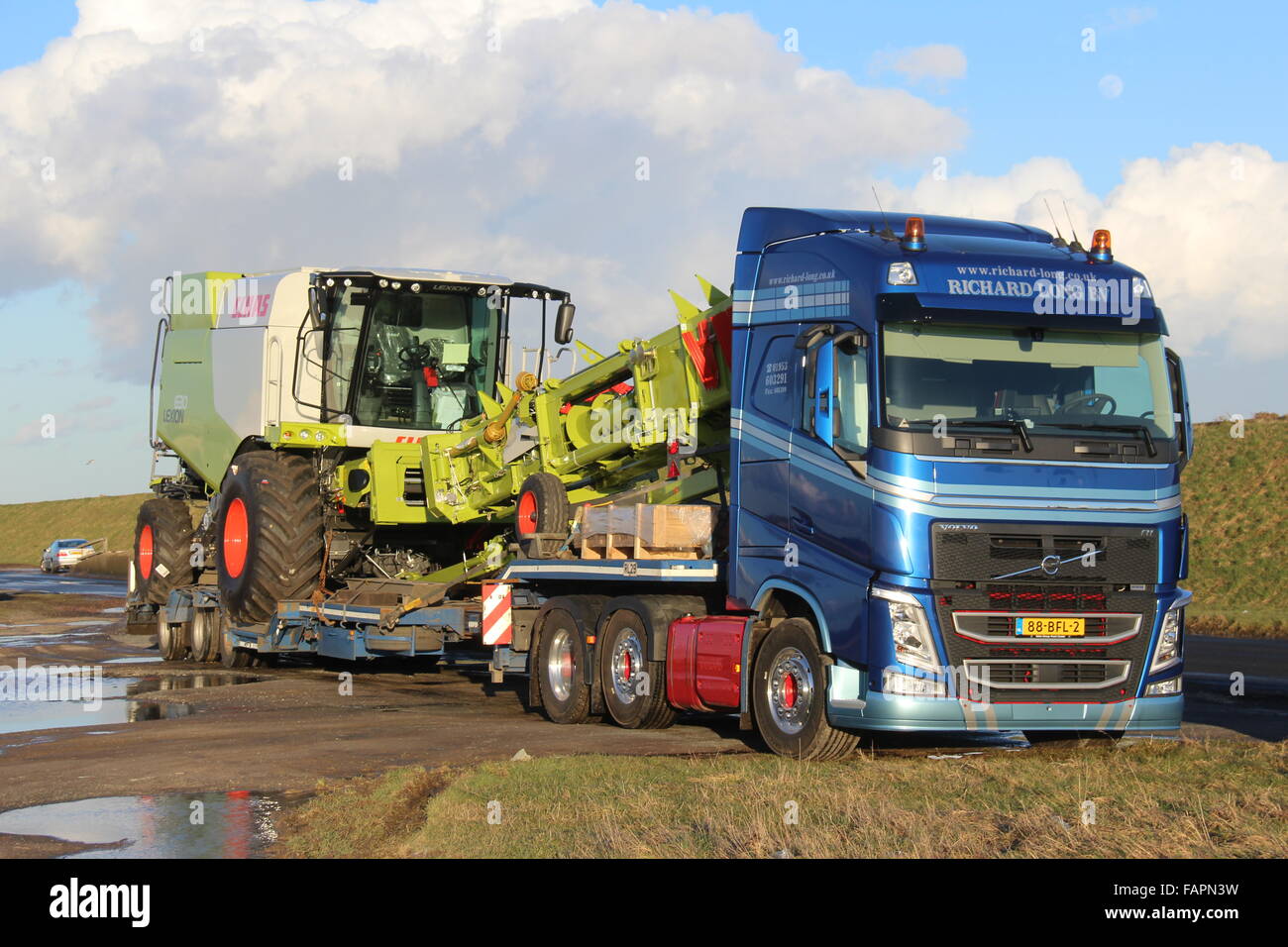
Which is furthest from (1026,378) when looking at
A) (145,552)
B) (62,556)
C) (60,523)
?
(60,523)

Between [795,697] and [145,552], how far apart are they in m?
14.5

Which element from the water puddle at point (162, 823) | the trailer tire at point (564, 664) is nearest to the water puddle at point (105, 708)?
the trailer tire at point (564, 664)

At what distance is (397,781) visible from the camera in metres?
10.1

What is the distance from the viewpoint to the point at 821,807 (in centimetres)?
867

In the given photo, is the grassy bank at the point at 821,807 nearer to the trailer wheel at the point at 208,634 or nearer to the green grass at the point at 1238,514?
the trailer wheel at the point at 208,634

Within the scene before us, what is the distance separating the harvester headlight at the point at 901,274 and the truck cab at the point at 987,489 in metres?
0.01

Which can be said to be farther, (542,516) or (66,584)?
(66,584)

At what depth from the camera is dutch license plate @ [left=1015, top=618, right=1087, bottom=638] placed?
Result: 34.4 ft

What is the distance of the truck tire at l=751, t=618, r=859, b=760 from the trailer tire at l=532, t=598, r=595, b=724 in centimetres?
247

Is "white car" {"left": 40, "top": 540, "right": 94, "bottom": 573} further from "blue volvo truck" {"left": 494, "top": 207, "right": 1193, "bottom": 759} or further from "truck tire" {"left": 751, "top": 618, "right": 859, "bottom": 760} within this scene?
"blue volvo truck" {"left": 494, "top": 207, "right": 1193, "bottom": 759}

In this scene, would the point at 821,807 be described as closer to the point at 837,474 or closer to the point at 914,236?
the point at 837,474

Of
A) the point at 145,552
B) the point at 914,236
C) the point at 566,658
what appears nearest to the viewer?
the point at 914,236
